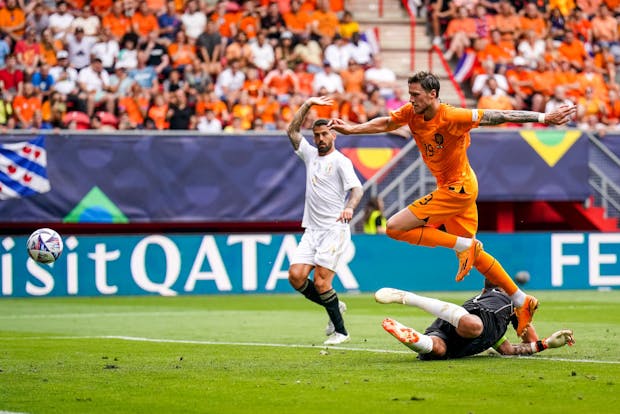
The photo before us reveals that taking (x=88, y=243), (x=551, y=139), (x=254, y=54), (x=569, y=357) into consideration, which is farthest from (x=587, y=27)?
(x=569, y=357)

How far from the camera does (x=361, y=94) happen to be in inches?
1021

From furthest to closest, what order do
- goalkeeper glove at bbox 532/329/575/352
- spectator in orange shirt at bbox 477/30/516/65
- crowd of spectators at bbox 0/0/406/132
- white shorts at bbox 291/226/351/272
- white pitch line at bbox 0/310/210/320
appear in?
spectator in orange shirt at bbox 477/30/516/65 → crowd of spectators at bbox 0/0/406/132 → white pitch line at bbox 0/310/210/320 → white shorts at bbox 291/226/351/272 → goalkeeper glove at bbox 532/329/575/352

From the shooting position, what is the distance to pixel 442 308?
10.0 metres

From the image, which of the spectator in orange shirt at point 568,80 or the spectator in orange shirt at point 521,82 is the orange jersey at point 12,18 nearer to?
the spectator in orange shirt at point 521,82

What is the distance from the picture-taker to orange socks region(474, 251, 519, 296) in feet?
36.1

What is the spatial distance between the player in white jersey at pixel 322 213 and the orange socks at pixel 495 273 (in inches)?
89.0

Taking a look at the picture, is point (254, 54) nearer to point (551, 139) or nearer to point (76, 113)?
point (76, 113)

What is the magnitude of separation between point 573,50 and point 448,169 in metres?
18.6

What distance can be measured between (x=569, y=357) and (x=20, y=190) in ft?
48.1

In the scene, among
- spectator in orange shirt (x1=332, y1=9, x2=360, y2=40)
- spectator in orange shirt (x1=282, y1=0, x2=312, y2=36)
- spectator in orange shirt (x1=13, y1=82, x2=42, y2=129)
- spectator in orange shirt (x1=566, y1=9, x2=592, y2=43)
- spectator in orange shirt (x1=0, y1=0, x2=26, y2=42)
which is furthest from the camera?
spectator in orange shirt (x1=566, y1=9, x2=592, y2=43)

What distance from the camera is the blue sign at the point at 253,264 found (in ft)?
73.6

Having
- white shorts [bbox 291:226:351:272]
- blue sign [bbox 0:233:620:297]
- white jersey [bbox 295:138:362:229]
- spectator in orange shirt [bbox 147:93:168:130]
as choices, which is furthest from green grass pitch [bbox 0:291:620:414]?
spectator in orange shirt [bbox 147:93:168:130]

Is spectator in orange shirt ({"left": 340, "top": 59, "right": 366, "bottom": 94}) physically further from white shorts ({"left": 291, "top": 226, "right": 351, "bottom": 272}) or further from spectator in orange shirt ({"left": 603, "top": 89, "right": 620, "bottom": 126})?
white shorts ({"left": 291, "top": 226, "right": 351, "bottom": 272})

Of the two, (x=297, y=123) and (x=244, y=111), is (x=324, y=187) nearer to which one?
(x=297, y=123)
